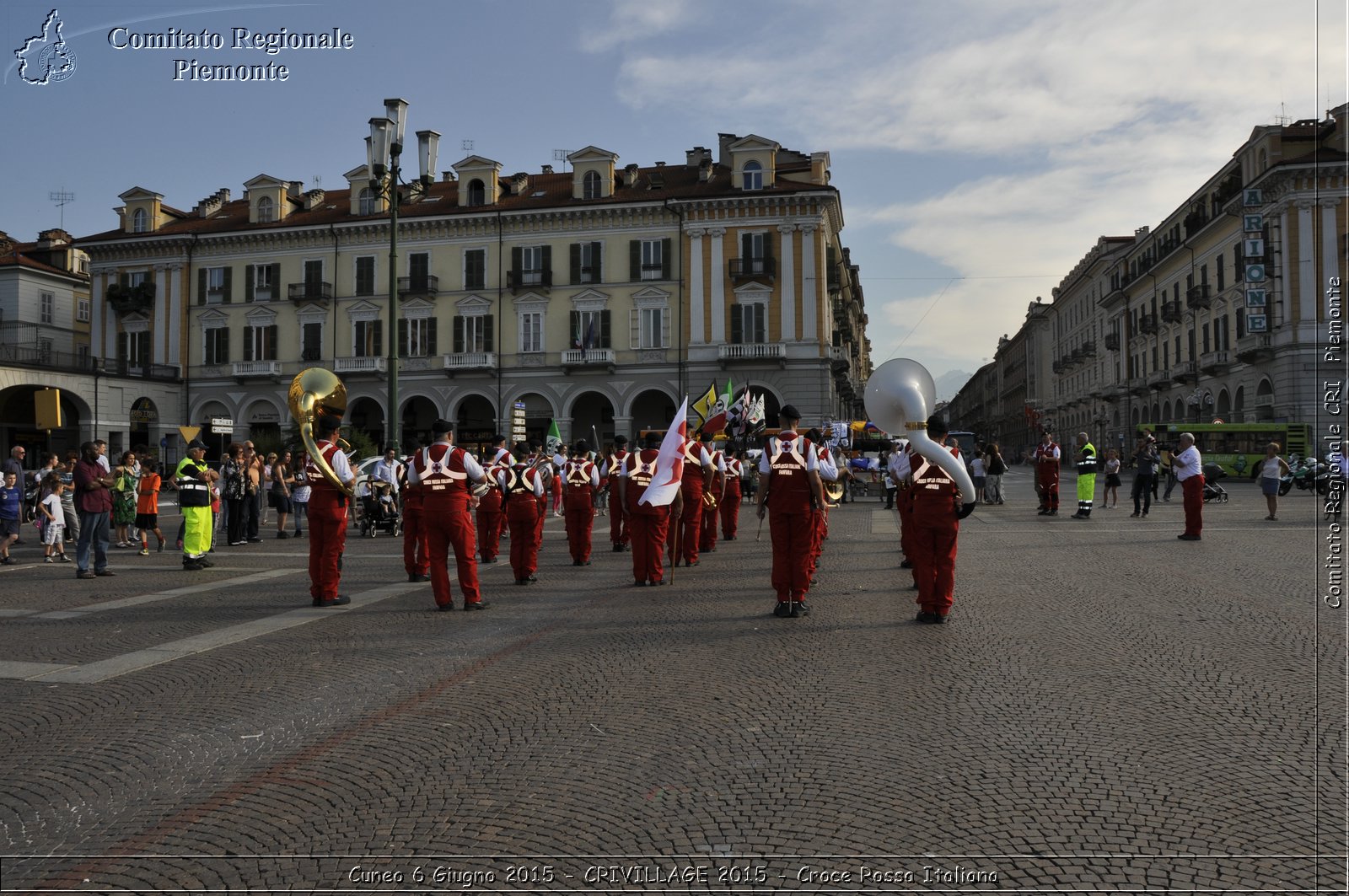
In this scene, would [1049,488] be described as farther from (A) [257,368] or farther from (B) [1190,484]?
(A) [257,368]

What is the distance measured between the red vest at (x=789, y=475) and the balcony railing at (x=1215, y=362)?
48865 mm

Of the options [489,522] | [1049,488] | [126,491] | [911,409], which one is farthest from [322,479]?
[1049,488]

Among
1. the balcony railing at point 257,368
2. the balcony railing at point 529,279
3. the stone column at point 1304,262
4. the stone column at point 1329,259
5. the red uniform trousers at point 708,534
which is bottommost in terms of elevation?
the red uniform trousers at point 708,534

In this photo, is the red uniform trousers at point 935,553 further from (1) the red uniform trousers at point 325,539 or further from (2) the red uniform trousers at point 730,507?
(2) the red uniform trousers at point 730,507

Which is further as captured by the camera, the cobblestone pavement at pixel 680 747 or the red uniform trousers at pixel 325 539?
the red uniform trousers at pixel 325 539

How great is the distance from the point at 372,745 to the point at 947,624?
4.86 meters

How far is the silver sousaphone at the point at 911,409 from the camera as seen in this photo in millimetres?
8141

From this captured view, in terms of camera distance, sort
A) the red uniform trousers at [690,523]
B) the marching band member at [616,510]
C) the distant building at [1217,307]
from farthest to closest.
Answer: the distant building at [1217,307] < the marching band member at [616,510] < the red uniform trousers at [690,523]

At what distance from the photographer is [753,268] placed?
44094 mm

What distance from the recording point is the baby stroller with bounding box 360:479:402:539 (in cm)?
1828

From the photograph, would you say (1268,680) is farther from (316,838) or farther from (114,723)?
(114,723)

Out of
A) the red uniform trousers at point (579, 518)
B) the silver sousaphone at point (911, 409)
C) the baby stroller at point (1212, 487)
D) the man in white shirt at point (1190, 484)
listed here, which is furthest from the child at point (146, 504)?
the baby stroller at point (1212, 487)

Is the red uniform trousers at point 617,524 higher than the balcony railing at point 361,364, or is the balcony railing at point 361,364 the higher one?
the balcony railing at point 361,364

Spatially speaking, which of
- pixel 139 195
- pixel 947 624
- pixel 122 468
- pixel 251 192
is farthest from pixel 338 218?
pixel 947 624
